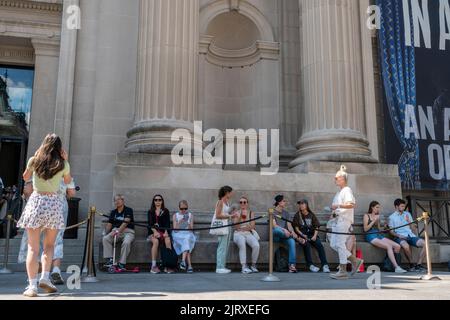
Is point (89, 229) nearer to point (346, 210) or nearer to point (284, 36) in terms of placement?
point (346, 210)

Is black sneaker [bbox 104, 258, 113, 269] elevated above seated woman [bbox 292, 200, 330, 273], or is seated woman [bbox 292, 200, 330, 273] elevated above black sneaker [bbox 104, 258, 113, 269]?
seated woman [bbox 292, 200, 330, 273]

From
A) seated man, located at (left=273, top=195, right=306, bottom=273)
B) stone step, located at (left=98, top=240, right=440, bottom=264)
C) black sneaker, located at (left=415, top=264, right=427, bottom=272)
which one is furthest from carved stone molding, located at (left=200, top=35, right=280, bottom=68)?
black sneaker, located at (left=415, top=264, right=427, bottom=272)

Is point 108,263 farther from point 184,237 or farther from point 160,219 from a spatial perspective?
point 184,237

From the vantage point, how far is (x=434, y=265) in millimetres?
11336

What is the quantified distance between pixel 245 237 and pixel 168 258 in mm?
1624

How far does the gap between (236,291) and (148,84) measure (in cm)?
646

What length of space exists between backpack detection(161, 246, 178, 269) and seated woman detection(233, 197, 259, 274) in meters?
1.29

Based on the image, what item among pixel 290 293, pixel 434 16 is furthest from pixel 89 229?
pixel 434 16

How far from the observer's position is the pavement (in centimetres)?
562

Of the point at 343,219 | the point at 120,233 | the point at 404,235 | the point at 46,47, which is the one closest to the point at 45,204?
the point at 120,233

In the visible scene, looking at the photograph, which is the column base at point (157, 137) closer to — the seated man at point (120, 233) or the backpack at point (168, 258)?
the seated man at point (120, 233)

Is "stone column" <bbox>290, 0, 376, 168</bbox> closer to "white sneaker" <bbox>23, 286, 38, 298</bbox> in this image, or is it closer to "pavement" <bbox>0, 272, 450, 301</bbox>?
"pavement" <bbox>0, 272, 450, 301</bbox>

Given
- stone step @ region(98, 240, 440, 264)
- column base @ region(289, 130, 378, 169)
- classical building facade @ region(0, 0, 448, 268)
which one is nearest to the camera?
stone step @ region(98, 240, 440, 264)

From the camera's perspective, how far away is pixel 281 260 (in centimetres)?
1001
